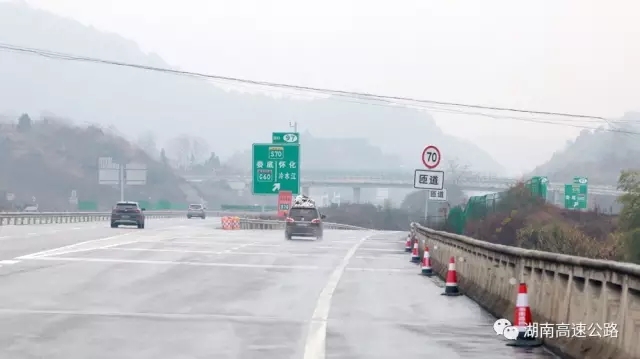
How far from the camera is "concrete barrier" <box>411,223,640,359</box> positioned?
31.1 ft

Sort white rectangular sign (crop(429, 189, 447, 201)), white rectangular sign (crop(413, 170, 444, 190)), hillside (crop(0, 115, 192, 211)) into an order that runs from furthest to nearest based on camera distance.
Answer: hillside (crop(0, 115, 192, 211)), white rectangular sign (crop(429, 189, 447, 201)), white rectangular sign (crop(413, 170, 444, 190))

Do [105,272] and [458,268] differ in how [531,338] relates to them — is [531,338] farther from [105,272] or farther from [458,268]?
[105,272]

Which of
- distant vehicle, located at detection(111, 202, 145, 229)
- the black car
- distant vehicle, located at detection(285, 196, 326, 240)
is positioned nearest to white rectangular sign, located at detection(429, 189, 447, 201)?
distant vehicle, located at detection(285, 196, 326, 240)

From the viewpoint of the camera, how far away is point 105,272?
2270 centimetres

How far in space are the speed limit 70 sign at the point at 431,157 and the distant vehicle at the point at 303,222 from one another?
17.2 metres

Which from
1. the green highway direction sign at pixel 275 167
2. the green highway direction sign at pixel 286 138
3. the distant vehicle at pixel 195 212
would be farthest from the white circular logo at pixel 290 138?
the distant vehicle at pixel 195 212

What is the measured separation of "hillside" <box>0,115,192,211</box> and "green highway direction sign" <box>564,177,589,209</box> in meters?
75.4

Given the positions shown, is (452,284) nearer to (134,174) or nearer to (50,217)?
(50,217)

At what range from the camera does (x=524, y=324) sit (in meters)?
12.9

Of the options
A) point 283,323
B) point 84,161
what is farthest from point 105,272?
point 84,161

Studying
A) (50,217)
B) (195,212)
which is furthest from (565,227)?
(195,212)

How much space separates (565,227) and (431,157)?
4.92 metres

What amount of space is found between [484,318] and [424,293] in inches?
183

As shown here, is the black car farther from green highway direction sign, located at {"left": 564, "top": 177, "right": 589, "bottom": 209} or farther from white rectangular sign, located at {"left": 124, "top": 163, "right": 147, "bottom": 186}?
white rectangular sign, located at {"left": 124, "top": 163, "right": 147, "bottom": 186}
